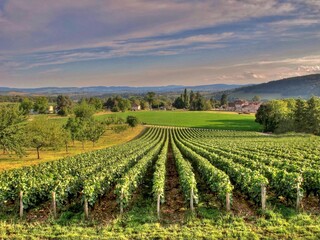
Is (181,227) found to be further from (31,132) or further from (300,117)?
(300,117)

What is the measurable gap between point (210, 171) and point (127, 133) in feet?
288

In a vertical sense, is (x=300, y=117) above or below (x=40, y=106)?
below

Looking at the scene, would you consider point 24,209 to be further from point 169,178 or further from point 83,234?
point 169,178

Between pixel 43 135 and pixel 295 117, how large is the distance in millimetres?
73259

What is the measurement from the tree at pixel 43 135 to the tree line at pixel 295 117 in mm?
67455

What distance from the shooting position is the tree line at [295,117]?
280ft

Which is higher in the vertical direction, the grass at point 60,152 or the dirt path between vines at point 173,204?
the dirt path between vines at point 173,204

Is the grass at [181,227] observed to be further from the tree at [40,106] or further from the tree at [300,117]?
the tree at [40,106]

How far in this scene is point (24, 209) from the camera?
17.5 metres

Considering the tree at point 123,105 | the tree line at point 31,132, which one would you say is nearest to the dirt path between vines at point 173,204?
the tree line at point 31,132

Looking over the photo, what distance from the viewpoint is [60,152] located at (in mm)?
65125

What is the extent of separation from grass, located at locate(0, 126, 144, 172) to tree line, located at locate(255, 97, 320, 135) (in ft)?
155

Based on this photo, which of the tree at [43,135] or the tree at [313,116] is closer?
the tree at [43,135]

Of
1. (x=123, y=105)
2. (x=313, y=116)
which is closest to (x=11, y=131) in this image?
(x=313, y=116)
